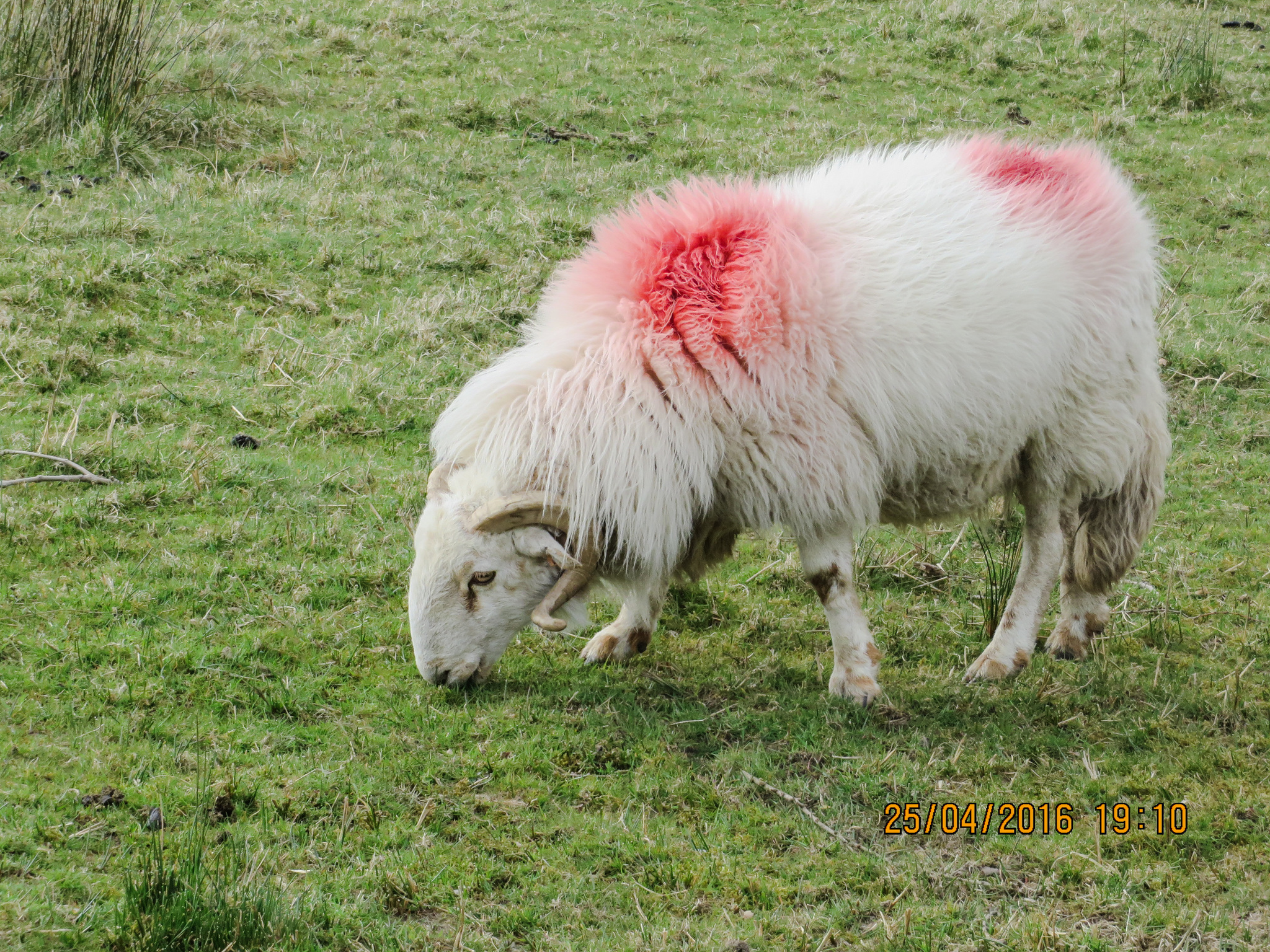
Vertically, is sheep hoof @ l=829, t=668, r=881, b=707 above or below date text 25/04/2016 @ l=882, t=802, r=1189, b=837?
below

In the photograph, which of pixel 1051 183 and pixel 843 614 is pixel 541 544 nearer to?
pixel 843 614

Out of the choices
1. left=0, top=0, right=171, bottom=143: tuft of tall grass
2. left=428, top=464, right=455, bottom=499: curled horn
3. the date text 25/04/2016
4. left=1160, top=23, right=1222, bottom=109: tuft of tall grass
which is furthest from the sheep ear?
left=1160, top=23, right=1222, bottom=109: tuft of tall grass

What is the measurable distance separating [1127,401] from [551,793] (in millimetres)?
2905

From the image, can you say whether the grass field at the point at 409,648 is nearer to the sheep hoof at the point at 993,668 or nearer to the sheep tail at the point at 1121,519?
the sheep hoof at the point at 993,668

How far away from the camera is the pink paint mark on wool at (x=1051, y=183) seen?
16.0ft

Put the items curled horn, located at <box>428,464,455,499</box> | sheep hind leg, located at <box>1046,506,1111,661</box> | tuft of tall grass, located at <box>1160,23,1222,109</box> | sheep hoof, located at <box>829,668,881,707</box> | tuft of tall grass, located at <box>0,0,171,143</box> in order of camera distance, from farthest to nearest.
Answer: tuft of tall grass, located at <box>1160,23,1222,109</box>
tuft of tall grass, located at <box>0,0,171,143</box>
sheep hind leg, located at <box>1046,506,1111,661</box>
sheep hoof, located at <box>829,668,881,707</box>
curled horn, located at <box>428,464,455,499</box>

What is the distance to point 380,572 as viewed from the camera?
5301 millimetres

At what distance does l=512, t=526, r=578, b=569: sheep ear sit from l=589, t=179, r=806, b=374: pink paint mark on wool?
0.81 m

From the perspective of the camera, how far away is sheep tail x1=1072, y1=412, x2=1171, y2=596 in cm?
523

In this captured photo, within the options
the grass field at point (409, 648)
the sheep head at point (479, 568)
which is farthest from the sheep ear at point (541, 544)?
the grass field at point (409, 648)

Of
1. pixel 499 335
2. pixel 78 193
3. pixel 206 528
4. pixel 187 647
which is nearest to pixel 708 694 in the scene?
pixel 187 647

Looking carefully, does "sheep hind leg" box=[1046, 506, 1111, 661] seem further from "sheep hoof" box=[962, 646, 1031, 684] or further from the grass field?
"sheep hoof" box=[962, 646, 1031, 684]

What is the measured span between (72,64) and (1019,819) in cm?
836

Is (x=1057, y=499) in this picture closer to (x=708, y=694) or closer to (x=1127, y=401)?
(x=1127, y=401)
